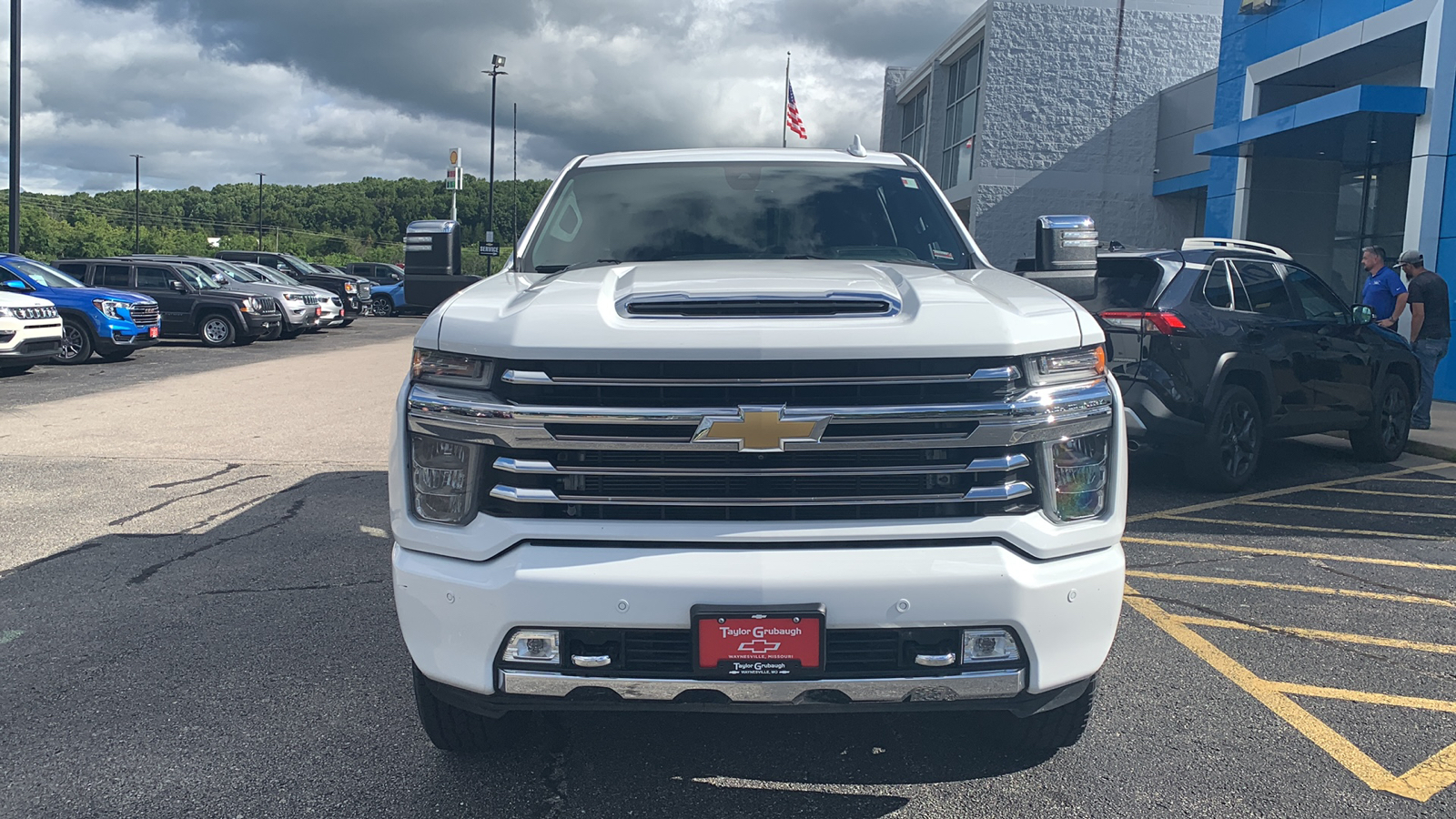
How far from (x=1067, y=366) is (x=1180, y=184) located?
2524cm

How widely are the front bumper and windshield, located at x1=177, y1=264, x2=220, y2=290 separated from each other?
20.5 meters

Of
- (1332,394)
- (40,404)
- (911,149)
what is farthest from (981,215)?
(40,404)

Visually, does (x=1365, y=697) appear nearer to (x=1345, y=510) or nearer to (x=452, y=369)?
(x=452, y=369)

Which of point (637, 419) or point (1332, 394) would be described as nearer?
point (637, 419)

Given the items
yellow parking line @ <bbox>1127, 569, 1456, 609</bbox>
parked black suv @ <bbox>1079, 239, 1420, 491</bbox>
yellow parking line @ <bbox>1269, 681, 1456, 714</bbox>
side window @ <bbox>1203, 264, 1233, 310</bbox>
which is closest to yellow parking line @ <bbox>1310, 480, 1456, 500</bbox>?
parked black suv @ <bbox>1079, 239, 1420, 491</bbox>

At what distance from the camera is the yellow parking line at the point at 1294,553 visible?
572 centimetres

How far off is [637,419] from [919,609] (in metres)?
0.81

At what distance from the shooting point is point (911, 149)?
38.4 meters

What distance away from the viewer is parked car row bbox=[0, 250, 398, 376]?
46.1 ft

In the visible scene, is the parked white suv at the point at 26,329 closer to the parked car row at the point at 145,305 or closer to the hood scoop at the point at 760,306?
the parked car row at the point at 145,305

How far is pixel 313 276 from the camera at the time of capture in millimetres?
30250

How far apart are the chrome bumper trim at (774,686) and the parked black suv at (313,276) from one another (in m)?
26.7

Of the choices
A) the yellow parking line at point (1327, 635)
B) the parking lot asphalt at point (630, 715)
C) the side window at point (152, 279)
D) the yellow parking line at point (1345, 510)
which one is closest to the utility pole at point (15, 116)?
the side window at point (152, 279)

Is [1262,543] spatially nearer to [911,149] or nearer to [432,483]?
[432,483]
